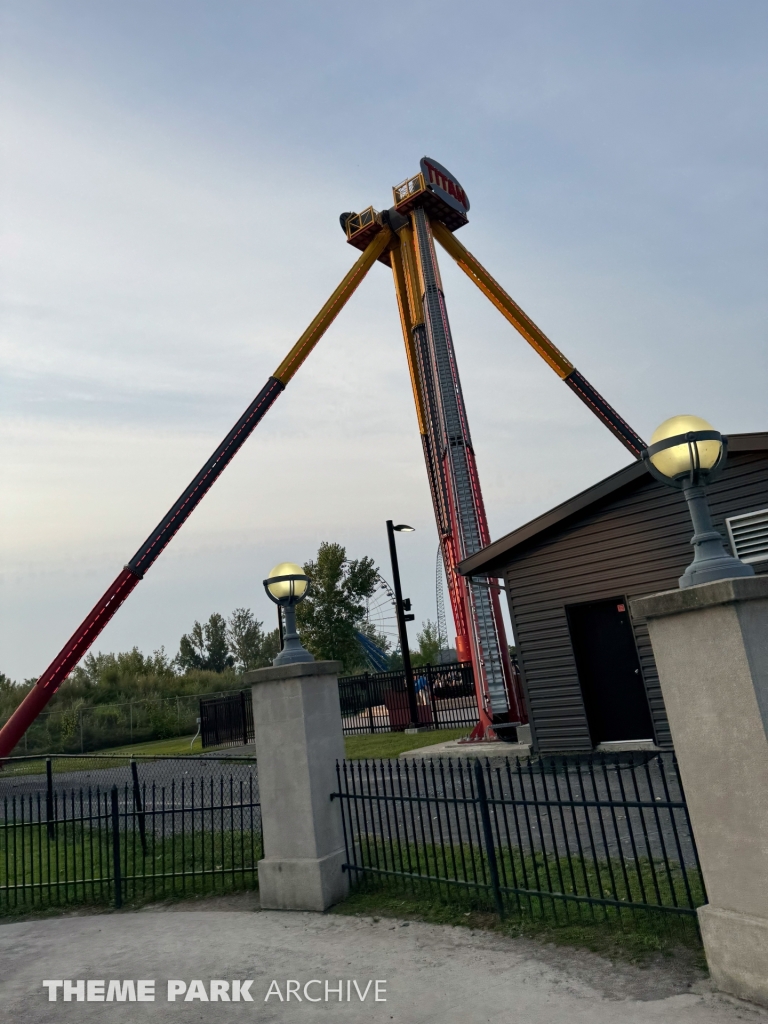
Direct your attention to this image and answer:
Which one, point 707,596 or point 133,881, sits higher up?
point 707,596

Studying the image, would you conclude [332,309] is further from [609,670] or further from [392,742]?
[609,670]

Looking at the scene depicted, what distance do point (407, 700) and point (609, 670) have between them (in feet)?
42.1

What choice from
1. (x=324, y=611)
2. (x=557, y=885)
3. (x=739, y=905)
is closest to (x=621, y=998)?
(x=739, y=905)

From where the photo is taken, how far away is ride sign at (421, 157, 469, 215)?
2453 cm

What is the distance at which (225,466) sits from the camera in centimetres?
2273

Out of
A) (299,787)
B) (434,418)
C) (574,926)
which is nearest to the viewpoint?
(574,926)

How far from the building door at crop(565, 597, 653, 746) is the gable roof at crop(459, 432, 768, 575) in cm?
165

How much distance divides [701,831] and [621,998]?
1109 millimetres

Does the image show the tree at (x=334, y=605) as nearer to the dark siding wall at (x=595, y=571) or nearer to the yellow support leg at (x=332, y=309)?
the yellow support leg at (x=332, y=309)

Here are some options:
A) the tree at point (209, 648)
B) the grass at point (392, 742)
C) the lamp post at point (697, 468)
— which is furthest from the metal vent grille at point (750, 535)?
the tree at point (209, 648)

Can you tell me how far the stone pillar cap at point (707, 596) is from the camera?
4.20 meters

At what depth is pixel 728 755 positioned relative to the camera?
4.23 meters

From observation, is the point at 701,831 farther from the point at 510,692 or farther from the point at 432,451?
the point at 432,451

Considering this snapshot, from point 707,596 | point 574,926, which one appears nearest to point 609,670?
point 574,926
